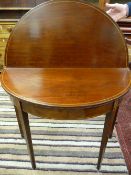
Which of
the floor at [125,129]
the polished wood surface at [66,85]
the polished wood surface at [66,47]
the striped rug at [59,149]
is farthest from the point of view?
the floor at [125,129]

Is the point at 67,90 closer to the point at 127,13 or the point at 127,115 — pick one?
the point at 127,13

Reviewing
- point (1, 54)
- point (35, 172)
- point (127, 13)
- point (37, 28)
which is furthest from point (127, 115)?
point (1, 54)

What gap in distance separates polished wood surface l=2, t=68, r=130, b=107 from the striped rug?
555 mm

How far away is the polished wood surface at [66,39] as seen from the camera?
1.21 m

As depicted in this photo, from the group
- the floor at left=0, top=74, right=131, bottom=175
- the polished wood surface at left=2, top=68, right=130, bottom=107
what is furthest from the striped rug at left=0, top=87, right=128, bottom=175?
the polished wood surface at left=2, top=68, right=130, bottom=107

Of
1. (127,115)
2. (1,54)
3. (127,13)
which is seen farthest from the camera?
(1,54)

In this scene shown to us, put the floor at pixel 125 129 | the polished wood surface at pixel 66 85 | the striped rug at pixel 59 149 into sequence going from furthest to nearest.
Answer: the floor at pixel 125 129 → the striped rug at pixel 59 149 → the polished wood surface at pixel 66 85

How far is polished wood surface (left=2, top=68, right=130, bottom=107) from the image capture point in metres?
0.92

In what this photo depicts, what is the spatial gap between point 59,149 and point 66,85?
588 mm

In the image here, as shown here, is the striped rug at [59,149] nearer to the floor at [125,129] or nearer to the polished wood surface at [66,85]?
the floor at [125,129]

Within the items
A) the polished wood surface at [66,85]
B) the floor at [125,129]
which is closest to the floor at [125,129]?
the floor at [125,129]

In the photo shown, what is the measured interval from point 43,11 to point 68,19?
0.15 metres

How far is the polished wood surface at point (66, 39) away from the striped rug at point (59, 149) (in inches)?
22.4

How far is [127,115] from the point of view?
1853 mm
